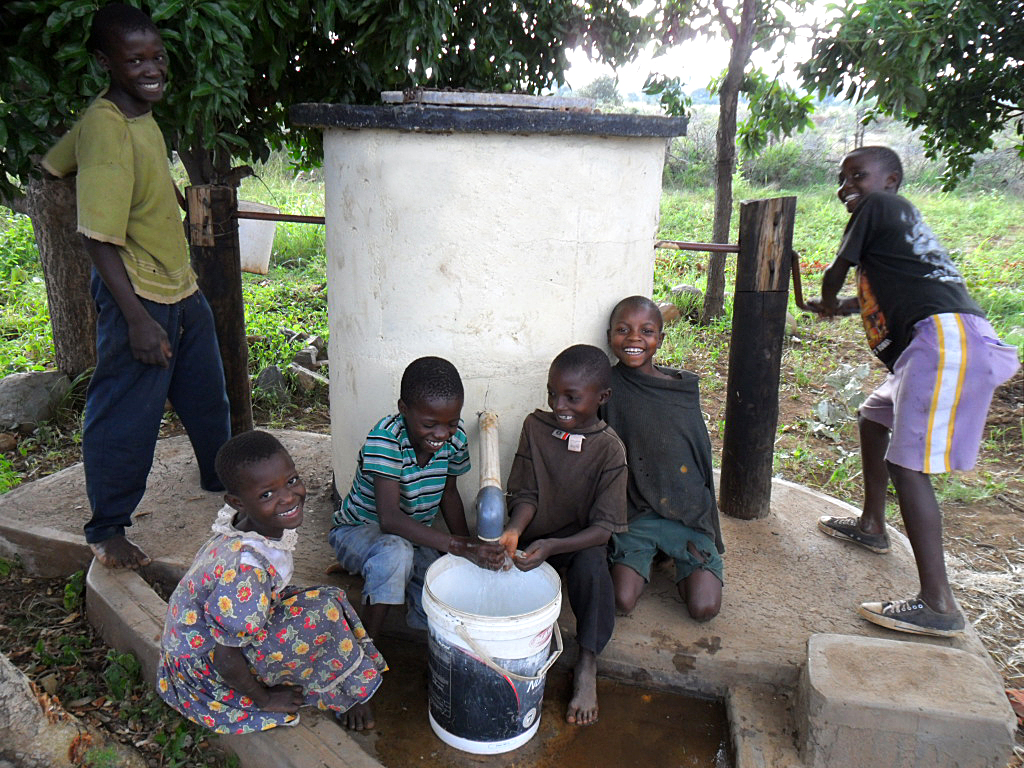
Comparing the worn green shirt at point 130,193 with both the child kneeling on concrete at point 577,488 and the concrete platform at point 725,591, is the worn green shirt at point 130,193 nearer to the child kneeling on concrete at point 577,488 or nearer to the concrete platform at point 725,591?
the concrete platform at point 725,591

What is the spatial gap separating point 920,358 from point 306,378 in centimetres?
372

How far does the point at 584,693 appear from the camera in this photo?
2.24 m

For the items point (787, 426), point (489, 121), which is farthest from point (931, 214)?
point (489, 121)

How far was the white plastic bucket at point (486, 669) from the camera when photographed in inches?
76.9

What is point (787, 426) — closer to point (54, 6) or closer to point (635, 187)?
point (635, 187)

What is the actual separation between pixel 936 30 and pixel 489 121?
2.85 metres

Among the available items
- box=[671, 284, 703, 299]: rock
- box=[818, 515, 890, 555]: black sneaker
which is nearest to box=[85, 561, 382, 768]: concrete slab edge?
box=[818, 515, 890, 555]: black sneaker

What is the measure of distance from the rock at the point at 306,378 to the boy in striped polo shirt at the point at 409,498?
2621 millimetres

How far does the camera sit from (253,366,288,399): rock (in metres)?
4.90

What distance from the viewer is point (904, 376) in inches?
96.7

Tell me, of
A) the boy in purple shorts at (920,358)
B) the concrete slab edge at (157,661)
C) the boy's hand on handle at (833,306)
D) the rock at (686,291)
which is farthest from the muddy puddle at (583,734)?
the rock at (686,291)

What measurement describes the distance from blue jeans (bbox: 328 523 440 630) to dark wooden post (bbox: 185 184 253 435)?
1.13m

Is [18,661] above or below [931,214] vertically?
below

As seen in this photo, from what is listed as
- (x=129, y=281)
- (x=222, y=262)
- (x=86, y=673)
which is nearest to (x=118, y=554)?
(x=86, y=673)
